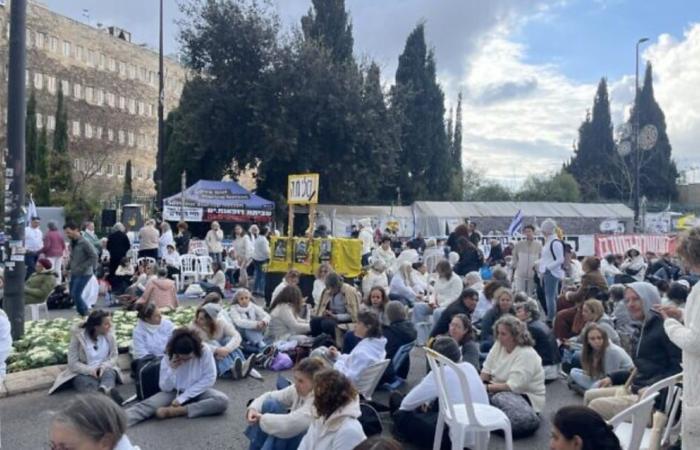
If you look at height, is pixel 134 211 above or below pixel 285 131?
below

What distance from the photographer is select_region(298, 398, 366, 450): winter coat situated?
13.9 feet

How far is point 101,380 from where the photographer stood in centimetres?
770

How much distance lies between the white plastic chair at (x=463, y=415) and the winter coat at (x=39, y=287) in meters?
8.26

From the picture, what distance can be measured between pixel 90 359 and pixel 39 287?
4.38 meters

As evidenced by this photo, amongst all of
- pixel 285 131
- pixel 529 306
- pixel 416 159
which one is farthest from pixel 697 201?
pixel 529 306

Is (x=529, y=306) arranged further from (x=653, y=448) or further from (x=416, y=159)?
(x=416, y=159)

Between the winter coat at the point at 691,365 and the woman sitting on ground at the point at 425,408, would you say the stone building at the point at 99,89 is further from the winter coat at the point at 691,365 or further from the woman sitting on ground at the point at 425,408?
the winter coat at the point at 691,365

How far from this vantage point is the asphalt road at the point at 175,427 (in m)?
6.22

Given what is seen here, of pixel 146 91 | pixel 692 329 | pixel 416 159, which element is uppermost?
pixel 146 91

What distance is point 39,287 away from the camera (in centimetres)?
1142

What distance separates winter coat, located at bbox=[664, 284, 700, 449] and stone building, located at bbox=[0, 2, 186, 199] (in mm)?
54846

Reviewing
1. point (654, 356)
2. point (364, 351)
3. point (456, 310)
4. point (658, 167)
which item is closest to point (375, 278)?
point (456, 310)

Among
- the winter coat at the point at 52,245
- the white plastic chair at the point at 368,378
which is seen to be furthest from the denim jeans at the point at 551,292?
the winter coat at the point at 52,245

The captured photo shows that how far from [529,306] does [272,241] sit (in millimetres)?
8306
